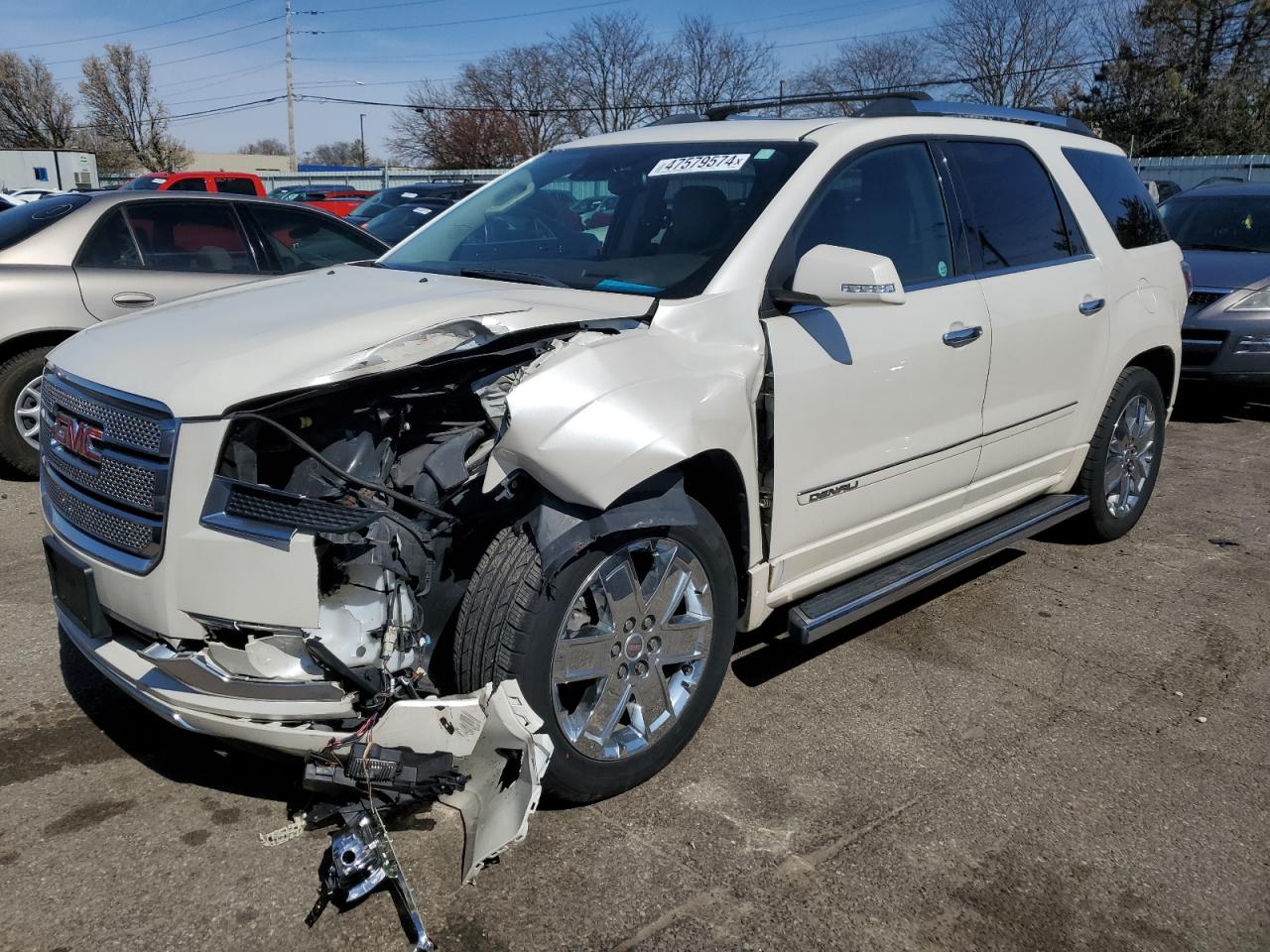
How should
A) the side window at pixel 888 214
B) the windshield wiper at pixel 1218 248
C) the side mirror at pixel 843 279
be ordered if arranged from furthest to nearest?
the windshield wiper at pixel 1218 248 < the side window at pixel 888 214 < the side mirror at pixel 843 279

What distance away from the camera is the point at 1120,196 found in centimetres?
500

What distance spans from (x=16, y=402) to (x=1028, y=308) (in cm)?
548

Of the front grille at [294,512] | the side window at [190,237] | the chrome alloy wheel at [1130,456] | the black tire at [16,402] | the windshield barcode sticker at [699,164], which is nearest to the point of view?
the front grille at [294,512]

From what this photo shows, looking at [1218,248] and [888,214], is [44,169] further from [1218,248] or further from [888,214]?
[888,214]

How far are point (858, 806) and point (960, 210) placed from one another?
2.30 meters

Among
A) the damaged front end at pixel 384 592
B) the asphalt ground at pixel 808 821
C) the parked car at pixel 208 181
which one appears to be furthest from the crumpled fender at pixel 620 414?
the parked car at pixel 208 181

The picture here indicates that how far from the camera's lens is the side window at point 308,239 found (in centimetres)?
703

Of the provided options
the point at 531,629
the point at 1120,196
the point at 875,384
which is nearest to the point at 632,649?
the point at 531,629

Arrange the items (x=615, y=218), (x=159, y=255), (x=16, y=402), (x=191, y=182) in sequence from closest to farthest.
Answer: (x=615, y=218) < (x=16, y=402) < (x=159, y=255) < (x=191, y=182)

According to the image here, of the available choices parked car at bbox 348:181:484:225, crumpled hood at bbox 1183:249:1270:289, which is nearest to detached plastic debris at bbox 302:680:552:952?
crumpled hood at bbox 1183:249:1270:289

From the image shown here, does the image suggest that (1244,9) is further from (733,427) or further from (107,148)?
(107,148)

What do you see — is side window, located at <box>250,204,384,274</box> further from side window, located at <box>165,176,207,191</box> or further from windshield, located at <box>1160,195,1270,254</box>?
side window, located at <box>165,176,207,191</box>

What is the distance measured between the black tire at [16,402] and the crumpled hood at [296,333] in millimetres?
3263

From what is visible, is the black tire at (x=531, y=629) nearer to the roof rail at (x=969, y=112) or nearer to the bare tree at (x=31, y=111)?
the roof rail at (x=969, y=112)
